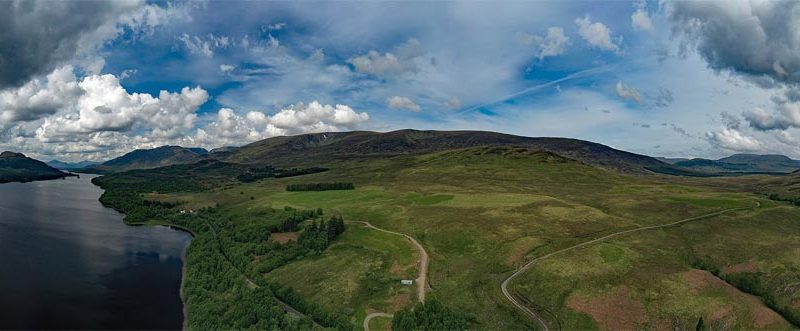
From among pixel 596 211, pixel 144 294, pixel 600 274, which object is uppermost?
pixel 596 211

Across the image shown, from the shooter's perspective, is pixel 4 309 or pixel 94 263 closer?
pixel 4 309

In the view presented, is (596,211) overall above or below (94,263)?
above

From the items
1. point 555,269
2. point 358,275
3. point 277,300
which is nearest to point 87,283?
point 277,300

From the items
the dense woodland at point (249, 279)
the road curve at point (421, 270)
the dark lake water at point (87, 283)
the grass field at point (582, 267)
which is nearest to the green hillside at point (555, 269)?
the grass field at point (582, 267)

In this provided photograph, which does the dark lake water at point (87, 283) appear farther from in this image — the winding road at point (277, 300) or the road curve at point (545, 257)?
the road curve at point (545, 257)

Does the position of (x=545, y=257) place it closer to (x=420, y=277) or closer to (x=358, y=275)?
(x=420, y=277)

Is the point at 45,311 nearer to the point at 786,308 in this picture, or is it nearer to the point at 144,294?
the point at 144,294

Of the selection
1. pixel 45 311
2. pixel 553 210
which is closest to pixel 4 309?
pixel 45 311

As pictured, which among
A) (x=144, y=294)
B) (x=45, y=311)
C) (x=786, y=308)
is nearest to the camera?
(x=786, y=308)
